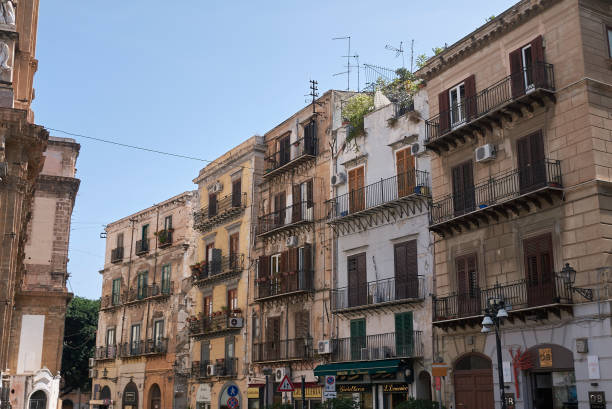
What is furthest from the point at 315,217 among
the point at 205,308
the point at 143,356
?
the point at 143,356

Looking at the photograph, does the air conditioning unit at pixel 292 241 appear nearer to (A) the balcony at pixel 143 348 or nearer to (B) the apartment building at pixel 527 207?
(B) the apartment building at pixel 527 207

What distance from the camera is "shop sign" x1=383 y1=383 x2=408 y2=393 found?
27.0 m

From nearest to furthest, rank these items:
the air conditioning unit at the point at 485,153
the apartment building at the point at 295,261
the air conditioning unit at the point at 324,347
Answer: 1. the air conditioning unit at the point at 485,153
2. the air conditioning unit at the point at 324,347
3. the apartment building at the point at 295,261

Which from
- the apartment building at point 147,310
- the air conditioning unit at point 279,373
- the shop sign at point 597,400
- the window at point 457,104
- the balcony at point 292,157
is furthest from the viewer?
the apartment building at point 147,310

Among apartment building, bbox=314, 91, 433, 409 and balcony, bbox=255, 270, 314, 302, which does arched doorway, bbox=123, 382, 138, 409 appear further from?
apartment building, bbox=314, 91, 433, 409

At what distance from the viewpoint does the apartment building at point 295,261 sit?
3275 cm

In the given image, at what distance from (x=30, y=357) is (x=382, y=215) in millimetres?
19723

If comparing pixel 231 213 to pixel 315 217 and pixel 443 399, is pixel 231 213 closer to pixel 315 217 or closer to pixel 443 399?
pixel 315 217

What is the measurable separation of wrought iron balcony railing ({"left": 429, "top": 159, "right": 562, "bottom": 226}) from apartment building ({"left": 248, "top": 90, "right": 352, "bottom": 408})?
8069 millimetres

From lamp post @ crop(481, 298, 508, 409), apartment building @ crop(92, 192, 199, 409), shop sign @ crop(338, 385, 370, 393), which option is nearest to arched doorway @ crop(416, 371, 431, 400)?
shop sign @ crop(338, 385, 370, 393)

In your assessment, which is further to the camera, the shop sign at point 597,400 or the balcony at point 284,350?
the balcony at point 284,350

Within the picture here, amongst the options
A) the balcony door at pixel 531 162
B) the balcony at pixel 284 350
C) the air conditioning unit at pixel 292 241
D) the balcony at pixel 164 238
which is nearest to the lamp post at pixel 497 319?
the balcony door at pixel 531 162

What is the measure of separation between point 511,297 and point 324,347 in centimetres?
1039

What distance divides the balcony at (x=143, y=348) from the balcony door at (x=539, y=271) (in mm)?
27969
